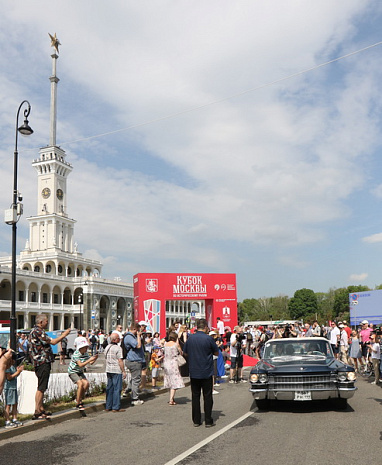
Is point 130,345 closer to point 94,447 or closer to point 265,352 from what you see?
point 265,352

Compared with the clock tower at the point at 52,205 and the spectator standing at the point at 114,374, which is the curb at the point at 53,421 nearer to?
the spectator standing at the point at 114,374

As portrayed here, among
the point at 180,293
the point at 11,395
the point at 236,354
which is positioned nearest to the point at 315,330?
the point at 236,354

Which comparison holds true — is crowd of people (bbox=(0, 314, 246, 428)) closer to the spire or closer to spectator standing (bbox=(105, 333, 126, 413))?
spectator standing (bbox=(105, 333, 126, 413))

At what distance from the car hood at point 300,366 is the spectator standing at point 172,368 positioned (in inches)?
82.9

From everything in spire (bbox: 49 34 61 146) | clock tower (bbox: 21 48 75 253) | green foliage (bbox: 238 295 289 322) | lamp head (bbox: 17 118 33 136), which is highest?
spire (bbox: 49 34 61 146)

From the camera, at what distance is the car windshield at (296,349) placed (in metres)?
10.1

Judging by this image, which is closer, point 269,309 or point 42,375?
point 42,375

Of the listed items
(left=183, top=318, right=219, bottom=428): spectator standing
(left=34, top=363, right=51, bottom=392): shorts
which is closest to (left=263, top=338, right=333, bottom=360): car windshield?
(left=183, top=318, right=219, bottom=428): spectator standing

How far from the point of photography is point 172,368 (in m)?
10.9

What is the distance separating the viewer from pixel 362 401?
10445 mm

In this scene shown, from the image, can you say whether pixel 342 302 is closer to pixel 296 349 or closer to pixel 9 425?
pixel 296 349

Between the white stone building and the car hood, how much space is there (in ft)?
211

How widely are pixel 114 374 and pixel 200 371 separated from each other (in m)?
2.46

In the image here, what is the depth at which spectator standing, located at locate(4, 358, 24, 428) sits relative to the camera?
8.07 metres
